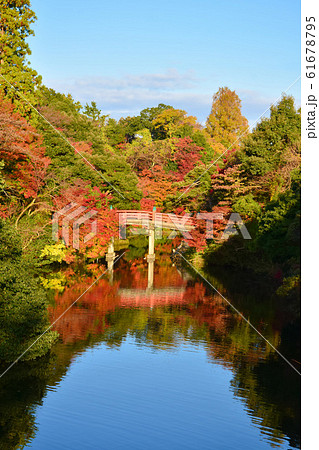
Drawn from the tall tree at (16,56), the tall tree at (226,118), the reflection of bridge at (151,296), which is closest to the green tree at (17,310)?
the reflection of bridge at (151,296)

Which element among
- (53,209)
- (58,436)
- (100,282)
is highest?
(53,209)

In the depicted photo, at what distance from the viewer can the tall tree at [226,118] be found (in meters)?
75.9

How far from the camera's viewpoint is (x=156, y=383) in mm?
17141

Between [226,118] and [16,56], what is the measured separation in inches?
1831

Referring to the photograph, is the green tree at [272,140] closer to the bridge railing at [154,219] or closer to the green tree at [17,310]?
the bridge railing at [154,219]

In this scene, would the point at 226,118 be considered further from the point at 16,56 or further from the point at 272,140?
the point at 16,56

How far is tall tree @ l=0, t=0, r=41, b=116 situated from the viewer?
33500mm

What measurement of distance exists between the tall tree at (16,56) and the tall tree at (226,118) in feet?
139

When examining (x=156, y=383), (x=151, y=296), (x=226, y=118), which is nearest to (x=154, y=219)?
(x=151, y=296)

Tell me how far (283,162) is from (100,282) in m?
15.5

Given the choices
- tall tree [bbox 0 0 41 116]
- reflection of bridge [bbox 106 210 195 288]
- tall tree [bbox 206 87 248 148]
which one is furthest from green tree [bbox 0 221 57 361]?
tall tree [bbox 206 87 248 148]
